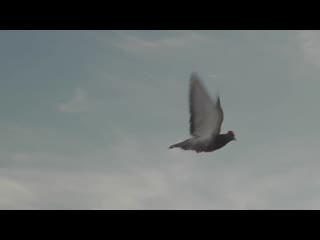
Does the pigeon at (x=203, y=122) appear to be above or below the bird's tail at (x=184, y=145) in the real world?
above

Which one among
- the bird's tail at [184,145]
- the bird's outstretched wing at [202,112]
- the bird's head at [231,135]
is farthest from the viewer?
the bird's head at [231,135]

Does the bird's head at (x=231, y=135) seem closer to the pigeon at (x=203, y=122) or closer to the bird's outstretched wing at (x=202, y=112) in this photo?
the pigeon at (x=203, y=122)

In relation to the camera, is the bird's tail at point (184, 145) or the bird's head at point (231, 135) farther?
the bird's head at point (231, 135)

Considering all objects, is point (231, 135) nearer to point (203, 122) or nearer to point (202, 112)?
point (203, 122)

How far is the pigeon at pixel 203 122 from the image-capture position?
12476 mm

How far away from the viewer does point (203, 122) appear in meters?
13.5

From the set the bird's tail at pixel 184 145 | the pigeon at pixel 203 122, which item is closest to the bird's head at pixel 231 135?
the pigeon at pixel 203 122

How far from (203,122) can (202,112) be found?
555 mm
